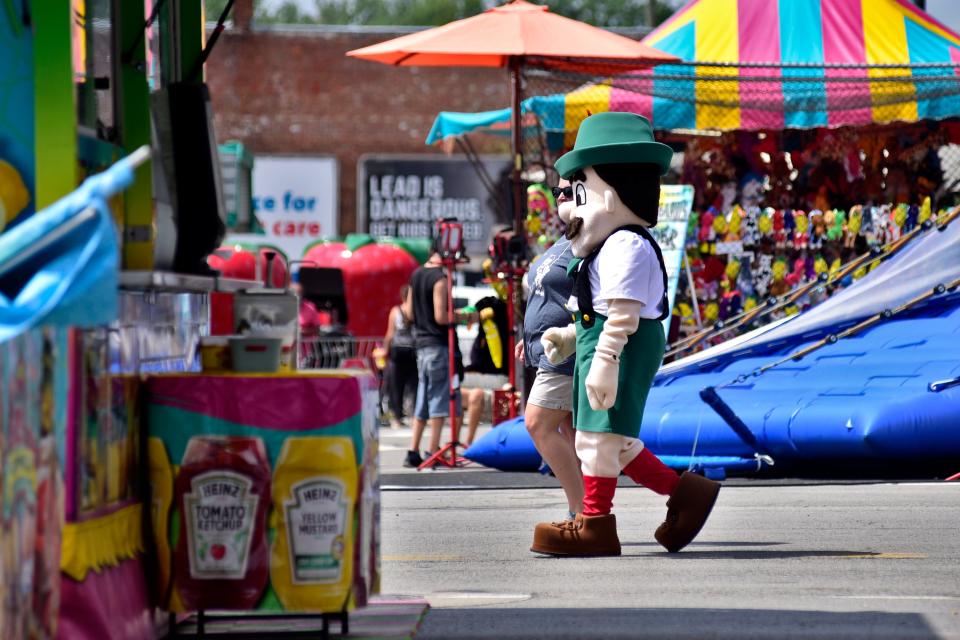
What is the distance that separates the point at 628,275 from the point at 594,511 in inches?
40.7

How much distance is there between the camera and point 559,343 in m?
7.48

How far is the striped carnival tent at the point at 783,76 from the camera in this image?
14164mm

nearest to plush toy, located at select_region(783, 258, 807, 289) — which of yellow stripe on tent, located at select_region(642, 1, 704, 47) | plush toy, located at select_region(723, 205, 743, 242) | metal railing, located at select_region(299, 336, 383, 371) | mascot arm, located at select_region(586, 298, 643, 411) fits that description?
plush toy, located at select_region(723, 205, 743, 242)

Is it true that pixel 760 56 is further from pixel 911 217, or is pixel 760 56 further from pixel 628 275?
pixel 628 275

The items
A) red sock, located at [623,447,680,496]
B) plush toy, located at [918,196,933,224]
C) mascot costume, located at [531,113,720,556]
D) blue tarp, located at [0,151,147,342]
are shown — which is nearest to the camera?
blue tarp, located at [0,151,147,342]

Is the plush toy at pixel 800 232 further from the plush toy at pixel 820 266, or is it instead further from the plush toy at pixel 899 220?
the plush toy at pixel 899 220

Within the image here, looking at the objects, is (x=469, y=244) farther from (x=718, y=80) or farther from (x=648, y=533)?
(x=648, y=533)

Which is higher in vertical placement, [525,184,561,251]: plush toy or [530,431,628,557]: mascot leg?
[525,184,561,251]: plush toy

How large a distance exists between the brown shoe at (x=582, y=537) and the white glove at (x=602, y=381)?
0.57 metres

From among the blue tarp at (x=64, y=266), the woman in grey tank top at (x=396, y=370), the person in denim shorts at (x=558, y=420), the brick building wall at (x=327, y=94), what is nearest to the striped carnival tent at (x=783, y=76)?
the woman in grey tank top at (x=396, y=370)

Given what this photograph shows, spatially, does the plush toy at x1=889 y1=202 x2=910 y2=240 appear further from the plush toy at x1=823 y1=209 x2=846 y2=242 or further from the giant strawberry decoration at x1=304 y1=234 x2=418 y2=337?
the giant strawberry decoration at x1=304 y1=234 x2=418 y2=337

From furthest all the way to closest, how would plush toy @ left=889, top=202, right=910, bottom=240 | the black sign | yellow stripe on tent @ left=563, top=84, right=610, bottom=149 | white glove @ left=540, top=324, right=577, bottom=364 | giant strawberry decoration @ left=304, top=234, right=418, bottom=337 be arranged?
the black sign, giant strawberry decoration @ left=304, top=234, right=418, bottom=337, yellow stripe on tent @ left=563, top=84, right=610, bottom=149, plush toy @ left=889, top=202, right=910, bottom=240, white glove @ left=540, top=324, right=577, bottom=364

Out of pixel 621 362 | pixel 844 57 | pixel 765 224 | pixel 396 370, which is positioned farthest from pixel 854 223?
pixel 621 362

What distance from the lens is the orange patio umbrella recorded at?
503 inches
